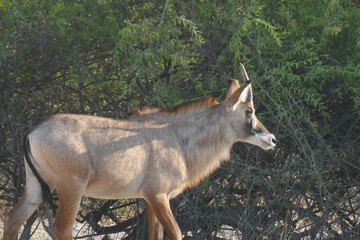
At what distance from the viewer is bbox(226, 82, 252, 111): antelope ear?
625 cm

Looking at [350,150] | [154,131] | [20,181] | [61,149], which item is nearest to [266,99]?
[350,150]

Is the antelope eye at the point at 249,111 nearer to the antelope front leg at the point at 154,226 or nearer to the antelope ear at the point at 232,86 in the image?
the antelope ear at the point at 232,86

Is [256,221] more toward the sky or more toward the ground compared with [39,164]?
more toward the ground

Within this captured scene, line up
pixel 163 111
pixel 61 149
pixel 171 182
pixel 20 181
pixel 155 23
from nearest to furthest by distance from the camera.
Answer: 1. pixel 61 149
2. pixel 171 182
3. pixel 163 111
4. pixel 155 23
5. pixel 20 181

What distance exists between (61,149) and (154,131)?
1088mm

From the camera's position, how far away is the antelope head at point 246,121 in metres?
6.39

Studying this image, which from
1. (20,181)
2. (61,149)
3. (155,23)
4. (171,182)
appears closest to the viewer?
(61,149)

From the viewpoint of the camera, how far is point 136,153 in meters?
5.96

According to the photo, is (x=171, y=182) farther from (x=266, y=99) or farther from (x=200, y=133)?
(x=266, y=99)

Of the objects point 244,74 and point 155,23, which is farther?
point 155,23

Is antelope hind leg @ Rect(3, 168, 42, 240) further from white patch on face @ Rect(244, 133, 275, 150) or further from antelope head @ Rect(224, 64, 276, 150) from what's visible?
white patch on face @ Rect(244, 133, 275, 150)

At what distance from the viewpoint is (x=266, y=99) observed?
7.14 m

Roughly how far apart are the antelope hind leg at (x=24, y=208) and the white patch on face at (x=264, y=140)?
2.30m

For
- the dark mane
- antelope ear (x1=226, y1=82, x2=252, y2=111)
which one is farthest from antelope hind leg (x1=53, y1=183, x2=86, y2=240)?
antelope ear (x1=226, y1=82, x2=252, y2=111)
